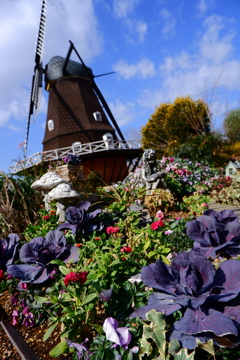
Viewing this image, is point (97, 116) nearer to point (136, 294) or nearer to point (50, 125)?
point (50, 125)

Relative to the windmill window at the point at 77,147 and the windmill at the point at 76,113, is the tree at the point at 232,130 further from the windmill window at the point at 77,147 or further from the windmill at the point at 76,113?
the windmill window at the point at 77,147

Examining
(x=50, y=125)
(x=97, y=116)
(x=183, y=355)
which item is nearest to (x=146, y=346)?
(x=183, y=355)

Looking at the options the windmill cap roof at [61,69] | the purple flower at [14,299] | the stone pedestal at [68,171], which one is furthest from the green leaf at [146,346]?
the windmill cap roof at [61,69]

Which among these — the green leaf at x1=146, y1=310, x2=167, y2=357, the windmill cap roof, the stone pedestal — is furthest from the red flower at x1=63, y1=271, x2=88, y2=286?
the windmill cap roof

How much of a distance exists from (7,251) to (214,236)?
205cm

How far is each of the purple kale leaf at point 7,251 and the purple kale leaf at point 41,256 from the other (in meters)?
0.33

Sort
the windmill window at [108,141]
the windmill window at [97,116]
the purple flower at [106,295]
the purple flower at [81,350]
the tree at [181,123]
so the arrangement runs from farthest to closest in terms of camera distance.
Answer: the windmill window at [97,116] < the tree at [181,123] < the windmill window at [108,141] < the purple flower at [106,295] < the purple flower at [81,350]

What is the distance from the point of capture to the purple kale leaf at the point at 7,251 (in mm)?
2547

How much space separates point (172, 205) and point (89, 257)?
317 cm

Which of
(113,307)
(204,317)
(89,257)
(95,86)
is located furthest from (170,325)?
(95,86)

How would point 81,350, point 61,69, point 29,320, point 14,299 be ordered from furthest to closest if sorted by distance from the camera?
point 61,69 < point 14,299 < point 29,320 < point 81,350

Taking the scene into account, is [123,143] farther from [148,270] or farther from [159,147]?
[148,270]

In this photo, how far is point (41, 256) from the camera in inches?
85.6

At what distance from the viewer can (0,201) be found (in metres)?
4.33
